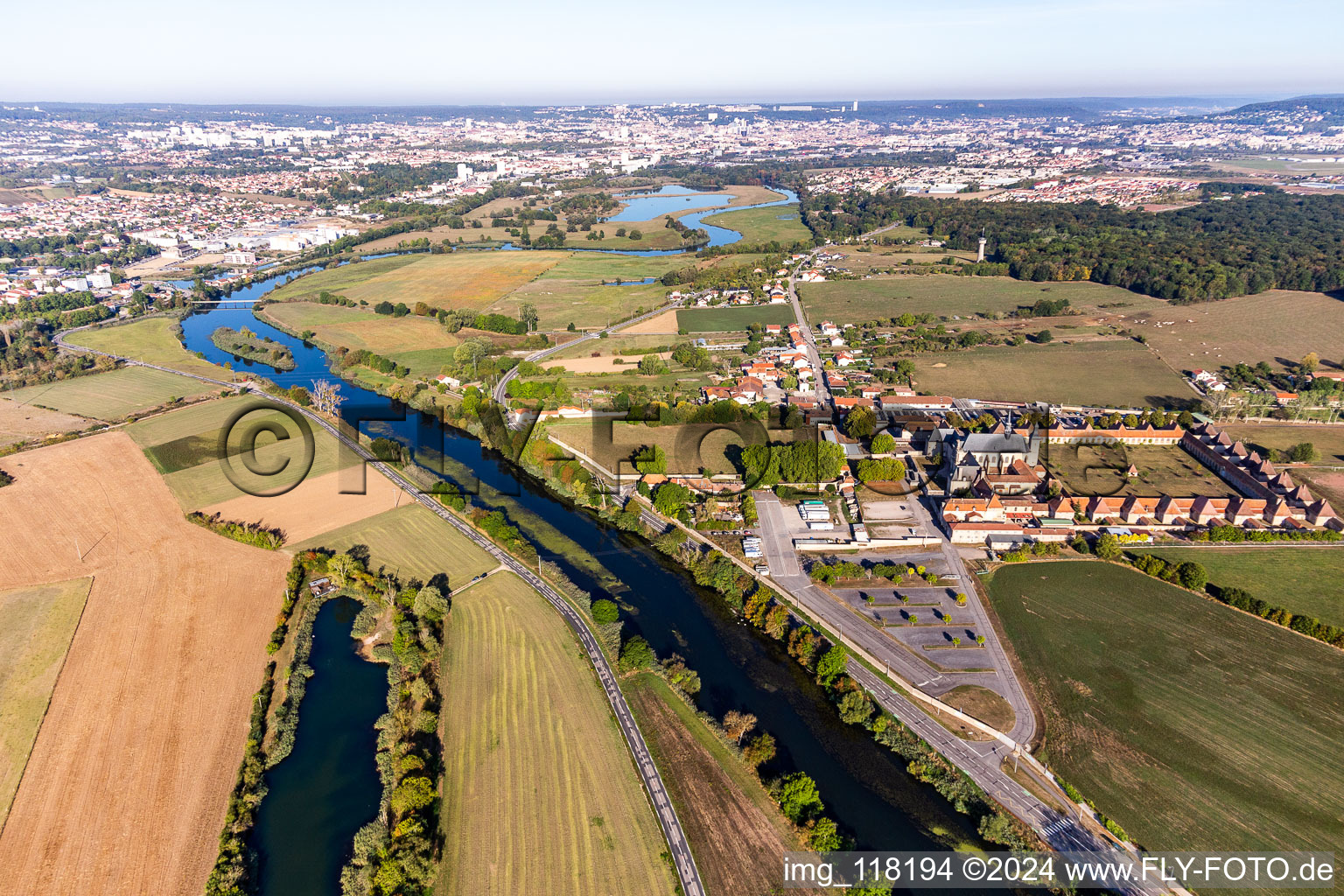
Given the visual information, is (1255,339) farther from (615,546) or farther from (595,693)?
(595,693)

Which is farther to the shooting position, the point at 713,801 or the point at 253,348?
the point at 253,348

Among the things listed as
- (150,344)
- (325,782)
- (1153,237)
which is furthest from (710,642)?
(1153,237)

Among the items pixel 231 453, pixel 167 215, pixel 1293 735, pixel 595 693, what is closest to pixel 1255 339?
pixel 1293 735

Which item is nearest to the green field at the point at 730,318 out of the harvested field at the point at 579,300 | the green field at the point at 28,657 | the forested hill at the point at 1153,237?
the harvested field at the point at 579,300

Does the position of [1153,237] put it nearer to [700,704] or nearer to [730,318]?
[730,318]

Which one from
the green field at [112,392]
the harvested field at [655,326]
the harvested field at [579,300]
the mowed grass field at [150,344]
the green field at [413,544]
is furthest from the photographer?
the harvested field at [579,300]

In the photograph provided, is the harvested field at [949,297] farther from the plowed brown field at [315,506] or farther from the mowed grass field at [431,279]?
the plowed brown field at [315,506]
